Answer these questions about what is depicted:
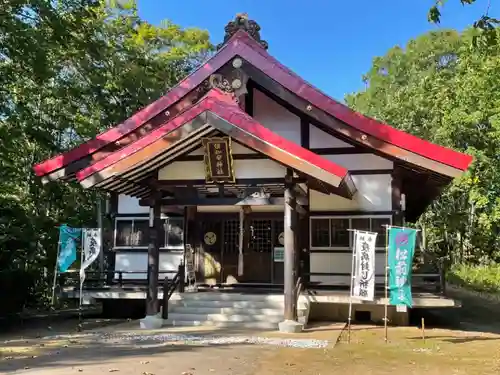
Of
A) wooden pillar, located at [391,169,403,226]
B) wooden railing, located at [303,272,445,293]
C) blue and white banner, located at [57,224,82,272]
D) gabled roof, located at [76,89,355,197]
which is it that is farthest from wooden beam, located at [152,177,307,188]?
→ wooden pillar, located at [391,169,403,226]

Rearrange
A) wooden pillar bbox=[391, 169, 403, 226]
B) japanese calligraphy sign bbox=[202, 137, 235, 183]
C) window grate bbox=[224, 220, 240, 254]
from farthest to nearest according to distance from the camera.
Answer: window grate bbox=[224, 220, 240, 254]
wooden pillar bbox=[391, 169, 403, 226]
japanese calligraphy sign bbox=[202, 137, 235, 183]

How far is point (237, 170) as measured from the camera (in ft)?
36.6

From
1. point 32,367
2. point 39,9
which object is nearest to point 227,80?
point 39,9

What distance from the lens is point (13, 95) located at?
15.0 m

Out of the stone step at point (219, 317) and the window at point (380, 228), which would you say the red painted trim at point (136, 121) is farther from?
the window at point (380, 228)

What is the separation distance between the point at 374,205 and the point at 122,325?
A: 6.85 meters

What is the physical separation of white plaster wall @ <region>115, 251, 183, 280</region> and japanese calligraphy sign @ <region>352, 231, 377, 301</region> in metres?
5.82

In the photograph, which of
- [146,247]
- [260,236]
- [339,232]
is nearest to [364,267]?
[339,232]

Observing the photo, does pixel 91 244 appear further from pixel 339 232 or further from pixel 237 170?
pixel 339 232

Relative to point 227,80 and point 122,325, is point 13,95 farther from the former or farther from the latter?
point 122,325

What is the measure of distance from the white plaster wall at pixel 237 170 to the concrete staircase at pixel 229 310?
2932mm

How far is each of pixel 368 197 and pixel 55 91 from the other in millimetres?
10635

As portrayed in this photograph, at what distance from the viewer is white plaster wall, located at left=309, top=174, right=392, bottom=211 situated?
12969 mm

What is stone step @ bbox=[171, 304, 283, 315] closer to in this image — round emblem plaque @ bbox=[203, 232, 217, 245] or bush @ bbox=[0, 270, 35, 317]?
round emblem plaque @ bbox=[203, 232, 217, 245]
